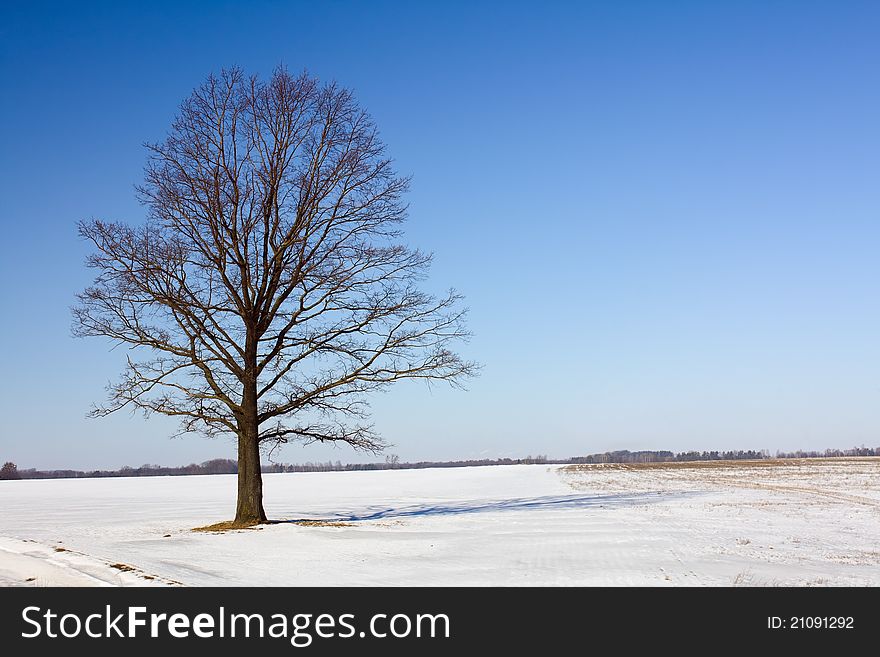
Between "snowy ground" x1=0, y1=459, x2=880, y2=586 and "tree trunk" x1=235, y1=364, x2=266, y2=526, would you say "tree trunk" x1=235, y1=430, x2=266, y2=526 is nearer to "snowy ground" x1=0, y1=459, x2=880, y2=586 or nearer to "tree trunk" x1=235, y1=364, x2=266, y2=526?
"tree trunk" x1=235, y1=364, x2=266, y2=526

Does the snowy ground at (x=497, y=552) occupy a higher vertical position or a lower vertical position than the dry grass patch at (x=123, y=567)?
lower

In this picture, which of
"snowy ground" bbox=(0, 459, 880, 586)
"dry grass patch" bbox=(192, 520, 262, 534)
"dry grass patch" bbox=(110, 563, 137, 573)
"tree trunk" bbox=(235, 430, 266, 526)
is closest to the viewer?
"dry grass patch" bbox=(110, 563, 137, 573)

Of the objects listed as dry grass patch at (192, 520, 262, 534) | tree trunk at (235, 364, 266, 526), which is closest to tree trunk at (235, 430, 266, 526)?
tree trunk at (235, 364, 266, 526)

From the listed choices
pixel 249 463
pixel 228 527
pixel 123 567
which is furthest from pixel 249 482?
pixel 123 567

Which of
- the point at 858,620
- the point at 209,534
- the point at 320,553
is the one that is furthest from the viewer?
the point at 209,534

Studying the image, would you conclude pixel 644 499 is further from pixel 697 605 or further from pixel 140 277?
pixel 697 605

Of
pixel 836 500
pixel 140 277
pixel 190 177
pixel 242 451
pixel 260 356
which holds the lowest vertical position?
pixel 836 500

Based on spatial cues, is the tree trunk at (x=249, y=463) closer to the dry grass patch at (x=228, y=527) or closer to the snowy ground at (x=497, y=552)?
the dry grass patch at (x=228, y=527)

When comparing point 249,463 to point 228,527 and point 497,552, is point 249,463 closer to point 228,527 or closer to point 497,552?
point 228,527

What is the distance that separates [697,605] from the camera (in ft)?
30.5

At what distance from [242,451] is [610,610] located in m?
15.5

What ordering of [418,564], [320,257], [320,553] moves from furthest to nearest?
1. [320,257]
2. [320,553]
3. [418,564]

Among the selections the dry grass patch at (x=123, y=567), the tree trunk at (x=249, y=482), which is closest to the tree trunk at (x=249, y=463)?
the tree trunk at (x=249, y=482)

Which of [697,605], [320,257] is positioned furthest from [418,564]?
[320,257]
